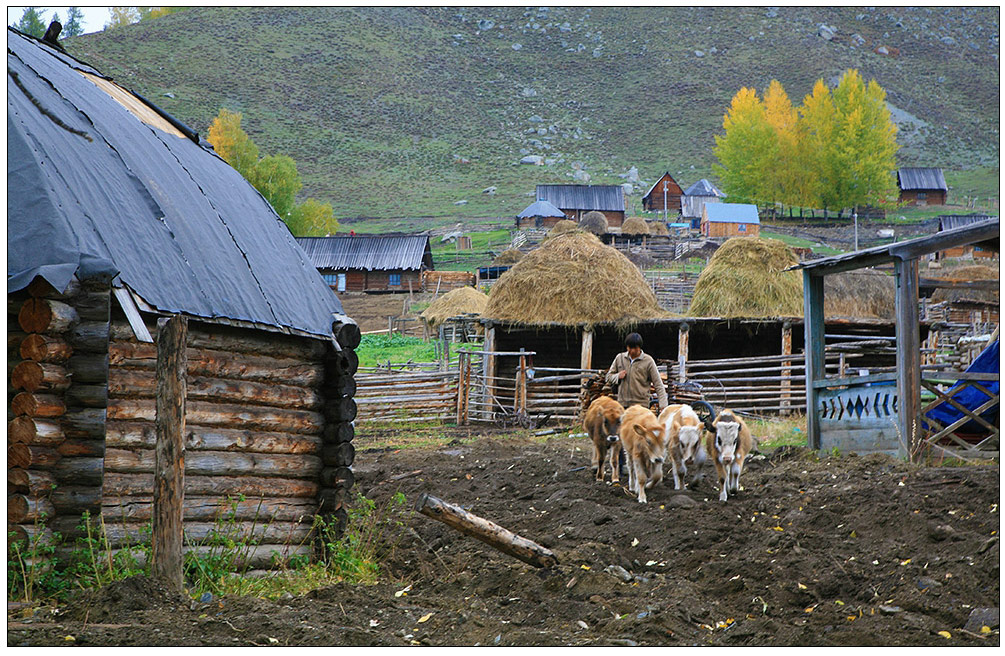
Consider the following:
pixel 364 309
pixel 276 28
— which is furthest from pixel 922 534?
pixel 276 28

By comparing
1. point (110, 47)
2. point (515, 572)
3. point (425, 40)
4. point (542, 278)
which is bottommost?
point (515, 572)

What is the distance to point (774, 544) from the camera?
27.2ft

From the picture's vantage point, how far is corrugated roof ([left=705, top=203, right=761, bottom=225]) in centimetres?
6128

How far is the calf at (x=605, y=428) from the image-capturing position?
11.1 m

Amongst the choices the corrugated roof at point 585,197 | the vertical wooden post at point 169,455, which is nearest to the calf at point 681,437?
the vertical wooden post at point 169,455

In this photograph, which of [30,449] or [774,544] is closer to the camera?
[30,449]

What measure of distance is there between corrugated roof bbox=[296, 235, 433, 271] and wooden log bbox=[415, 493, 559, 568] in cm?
4533

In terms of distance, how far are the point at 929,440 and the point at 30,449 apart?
9.47 metres

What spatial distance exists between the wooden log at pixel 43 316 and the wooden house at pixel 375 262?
4634 centimetres

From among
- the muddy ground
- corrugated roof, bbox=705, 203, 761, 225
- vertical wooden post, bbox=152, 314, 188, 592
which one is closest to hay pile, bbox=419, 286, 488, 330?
the muddy ground

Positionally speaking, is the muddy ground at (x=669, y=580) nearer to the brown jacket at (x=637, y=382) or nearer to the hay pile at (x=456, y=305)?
the brown jacket at (x=637, y=382)

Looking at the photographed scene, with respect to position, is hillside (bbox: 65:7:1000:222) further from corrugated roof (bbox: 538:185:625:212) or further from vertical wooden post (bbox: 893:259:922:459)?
vertical wooden post (bbox: 893:259:922:459)

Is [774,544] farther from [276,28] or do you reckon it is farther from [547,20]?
[547,20]

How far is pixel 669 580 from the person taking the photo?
7625 millimetres
